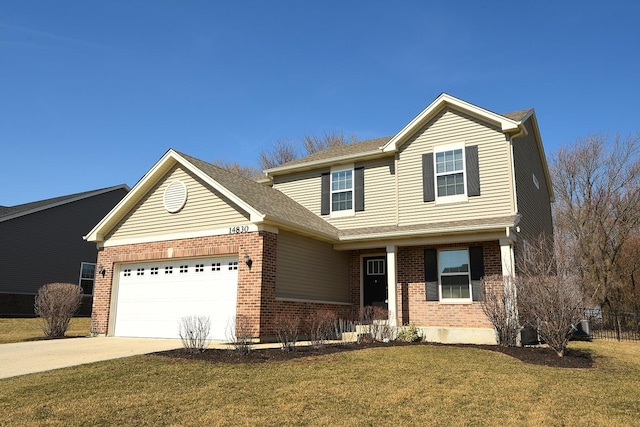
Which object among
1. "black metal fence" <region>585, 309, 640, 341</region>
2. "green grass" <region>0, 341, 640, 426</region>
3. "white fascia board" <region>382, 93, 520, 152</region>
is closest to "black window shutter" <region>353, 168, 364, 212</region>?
"white fascia board" <region>382, 93, 520, 152</region>

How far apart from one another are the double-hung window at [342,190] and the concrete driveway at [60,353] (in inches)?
278

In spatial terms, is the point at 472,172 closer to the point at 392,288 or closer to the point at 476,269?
the point at 476,269

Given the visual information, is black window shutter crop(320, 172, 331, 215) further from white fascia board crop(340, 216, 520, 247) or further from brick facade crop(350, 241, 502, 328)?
brick facade crop(350, 241, 502, 328)

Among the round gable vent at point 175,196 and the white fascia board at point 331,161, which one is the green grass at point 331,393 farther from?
the white fascia board at point 331,161

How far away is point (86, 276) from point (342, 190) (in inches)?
705

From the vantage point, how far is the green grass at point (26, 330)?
1551 centimetres

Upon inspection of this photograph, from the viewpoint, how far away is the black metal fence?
17.0m

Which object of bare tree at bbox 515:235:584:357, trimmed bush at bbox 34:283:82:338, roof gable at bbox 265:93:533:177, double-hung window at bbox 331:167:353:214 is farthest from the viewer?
double-hung window at bbox 331:167:353:214

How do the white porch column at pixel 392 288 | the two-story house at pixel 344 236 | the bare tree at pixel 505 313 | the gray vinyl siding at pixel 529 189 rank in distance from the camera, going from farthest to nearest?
1. the gray vinyl siding at pixel 529 189
2. the white porch column at pixel 392 288
3. the two-story house at pixel 344 236
4. the bare tree at pixel 505 313

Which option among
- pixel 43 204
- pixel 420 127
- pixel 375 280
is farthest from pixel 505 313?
pixel 43 204

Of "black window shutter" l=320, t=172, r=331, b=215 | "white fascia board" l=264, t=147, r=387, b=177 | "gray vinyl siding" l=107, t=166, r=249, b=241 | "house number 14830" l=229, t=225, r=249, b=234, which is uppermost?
"white fascia board" l=264, t=147, r=387, b=177

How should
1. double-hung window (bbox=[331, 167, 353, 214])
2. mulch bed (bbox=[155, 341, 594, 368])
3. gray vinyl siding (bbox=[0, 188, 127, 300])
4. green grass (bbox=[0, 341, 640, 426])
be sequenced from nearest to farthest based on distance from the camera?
green grass (bbox=[0, 341, 640, 426])
mulch bed (bbox=[155, 341, 594, 368])
double-hung window (bbox=[331, 167, 353, 214])
gray vinyl siding (bbox=[0, 188, 127, 300])

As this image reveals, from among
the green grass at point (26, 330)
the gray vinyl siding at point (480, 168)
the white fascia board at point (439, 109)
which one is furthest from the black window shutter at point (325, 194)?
the green grass at point (26, 330)

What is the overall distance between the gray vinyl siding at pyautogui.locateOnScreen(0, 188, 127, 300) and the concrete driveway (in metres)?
12.3
